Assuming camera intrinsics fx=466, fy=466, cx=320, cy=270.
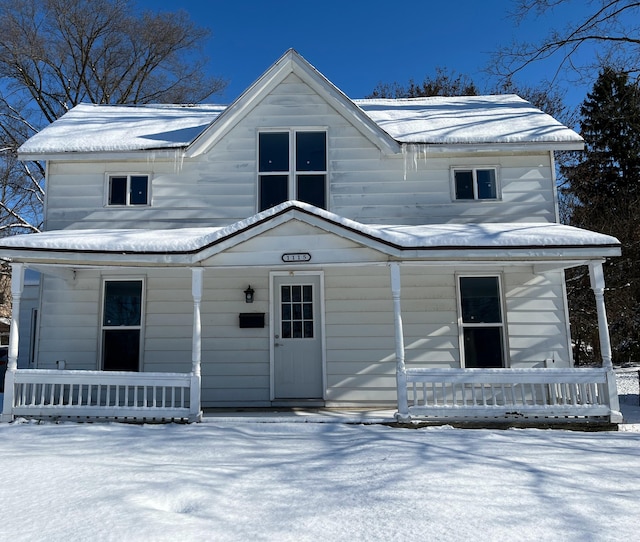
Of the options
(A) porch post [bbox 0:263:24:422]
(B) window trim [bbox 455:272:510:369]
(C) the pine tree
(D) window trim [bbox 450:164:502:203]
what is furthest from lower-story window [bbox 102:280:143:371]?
(C) the pine tree

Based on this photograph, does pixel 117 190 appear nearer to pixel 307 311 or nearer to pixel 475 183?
pixel 307 311

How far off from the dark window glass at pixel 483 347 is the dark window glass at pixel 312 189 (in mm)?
3642

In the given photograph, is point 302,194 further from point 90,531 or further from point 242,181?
point 90,531

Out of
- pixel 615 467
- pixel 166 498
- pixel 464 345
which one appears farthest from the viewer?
pixel 464 345

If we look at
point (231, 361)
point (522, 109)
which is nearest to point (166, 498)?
point (231, 361)

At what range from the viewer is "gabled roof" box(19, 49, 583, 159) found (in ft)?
29.0

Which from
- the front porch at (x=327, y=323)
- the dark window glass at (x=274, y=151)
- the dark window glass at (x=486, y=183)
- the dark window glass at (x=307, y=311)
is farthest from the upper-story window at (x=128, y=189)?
the dark window glass at (x=486, y=183)

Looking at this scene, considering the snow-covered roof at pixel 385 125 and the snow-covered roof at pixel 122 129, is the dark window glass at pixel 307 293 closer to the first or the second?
the snow-covered roof at pixel 385 125

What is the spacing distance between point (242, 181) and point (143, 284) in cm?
269

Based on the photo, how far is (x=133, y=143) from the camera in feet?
29.7

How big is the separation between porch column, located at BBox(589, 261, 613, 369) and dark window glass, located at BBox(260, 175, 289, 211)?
543 cm

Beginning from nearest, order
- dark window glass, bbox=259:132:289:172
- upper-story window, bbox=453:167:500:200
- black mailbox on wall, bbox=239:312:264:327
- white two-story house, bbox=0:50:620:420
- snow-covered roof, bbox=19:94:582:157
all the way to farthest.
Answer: white two-story house, bbox=0:50:620:420 → black mailbox on wall, bbox=239:312:264:327 → snow-covered roof, bbox=19:94:582:157 → upper-story window, bbox=453:167:500:200 → dark window glass, bbox=259:132:289:172

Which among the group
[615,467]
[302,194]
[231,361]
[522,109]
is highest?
[522,109]

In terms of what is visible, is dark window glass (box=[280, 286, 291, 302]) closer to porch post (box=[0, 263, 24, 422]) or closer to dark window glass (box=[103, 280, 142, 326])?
dark window glass (box=[103, 280, 142, 326])
